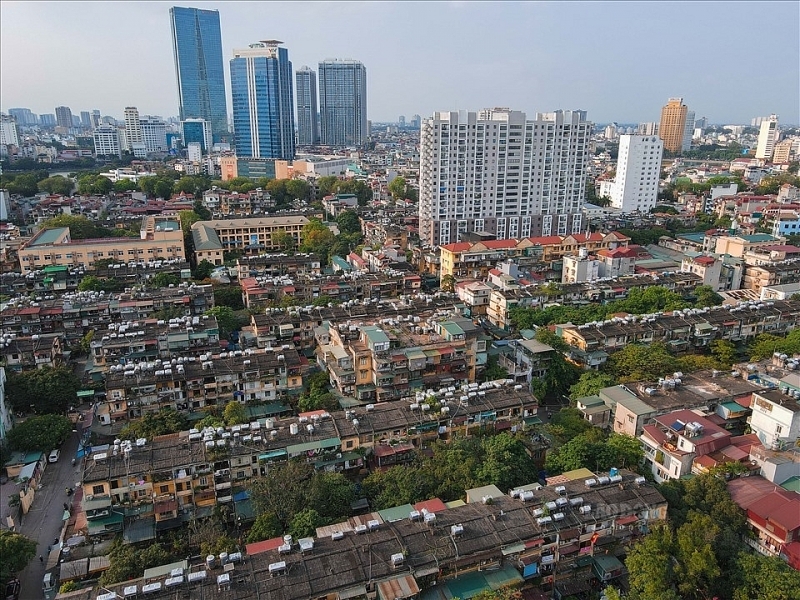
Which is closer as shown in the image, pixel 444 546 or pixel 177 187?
pixel 444 546

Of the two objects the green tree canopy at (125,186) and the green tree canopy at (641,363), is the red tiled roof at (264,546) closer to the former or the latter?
the green tree canopy at (641,363)

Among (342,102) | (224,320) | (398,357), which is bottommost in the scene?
(224,320)

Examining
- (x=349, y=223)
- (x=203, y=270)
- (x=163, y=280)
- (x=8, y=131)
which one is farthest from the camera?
(x=8, y=131)

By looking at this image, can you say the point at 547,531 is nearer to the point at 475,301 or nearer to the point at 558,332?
the point at 558,332

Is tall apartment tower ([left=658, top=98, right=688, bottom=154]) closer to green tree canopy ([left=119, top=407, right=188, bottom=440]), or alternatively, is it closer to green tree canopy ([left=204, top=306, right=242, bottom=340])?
green tree canopy ([left=204, top=306, right=242, bottom=340])

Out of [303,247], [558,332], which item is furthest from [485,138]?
[558,332]

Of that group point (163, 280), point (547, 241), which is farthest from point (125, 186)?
point (547, 241)

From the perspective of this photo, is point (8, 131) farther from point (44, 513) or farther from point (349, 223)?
point (44, 513)
